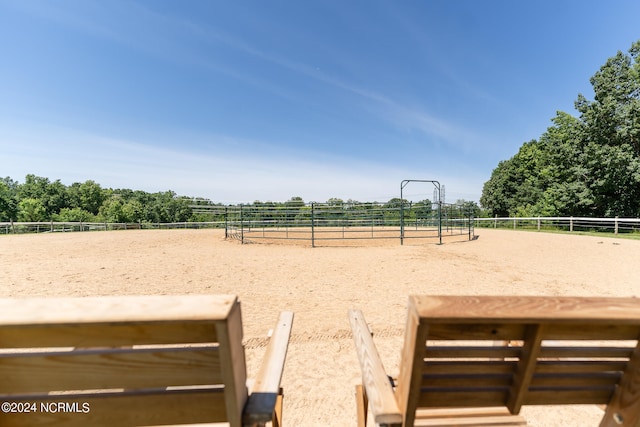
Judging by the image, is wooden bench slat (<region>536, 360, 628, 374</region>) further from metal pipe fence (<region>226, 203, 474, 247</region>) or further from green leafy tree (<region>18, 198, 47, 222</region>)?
green leafy tree (<region>18, 198, 47, 222</region>)

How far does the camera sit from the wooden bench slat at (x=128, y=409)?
856 millimetres

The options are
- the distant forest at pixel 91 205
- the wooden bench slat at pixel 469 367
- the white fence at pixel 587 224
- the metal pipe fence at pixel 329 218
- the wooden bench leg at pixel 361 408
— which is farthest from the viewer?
the distant forest at pixel 91 205

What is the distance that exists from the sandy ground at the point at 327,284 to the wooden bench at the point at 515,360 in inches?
44.4

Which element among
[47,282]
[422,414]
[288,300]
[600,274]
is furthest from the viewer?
[600,274]

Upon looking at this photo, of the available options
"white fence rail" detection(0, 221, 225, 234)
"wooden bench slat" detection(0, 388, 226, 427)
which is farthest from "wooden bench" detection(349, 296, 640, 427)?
"white fence rail" detection(0, 221, 225, 234)

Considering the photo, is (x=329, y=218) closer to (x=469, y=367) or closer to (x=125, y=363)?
(x=469, y=367)

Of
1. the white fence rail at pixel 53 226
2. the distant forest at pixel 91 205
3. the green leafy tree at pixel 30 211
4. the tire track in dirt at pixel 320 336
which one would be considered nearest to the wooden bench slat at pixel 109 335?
the tire track in dirt at pixel 320 336

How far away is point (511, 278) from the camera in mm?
5344

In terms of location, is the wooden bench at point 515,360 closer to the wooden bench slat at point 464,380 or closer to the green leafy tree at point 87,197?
the wooden bench slat at point 464,380

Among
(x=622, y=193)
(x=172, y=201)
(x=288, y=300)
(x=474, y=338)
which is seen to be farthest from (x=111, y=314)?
(x=172, y=201)

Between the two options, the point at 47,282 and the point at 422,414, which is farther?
the point at 47,282

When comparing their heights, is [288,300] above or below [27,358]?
below

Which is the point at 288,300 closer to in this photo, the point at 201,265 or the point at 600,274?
the point at 201,265

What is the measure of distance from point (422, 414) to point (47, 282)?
6663 millimetres
